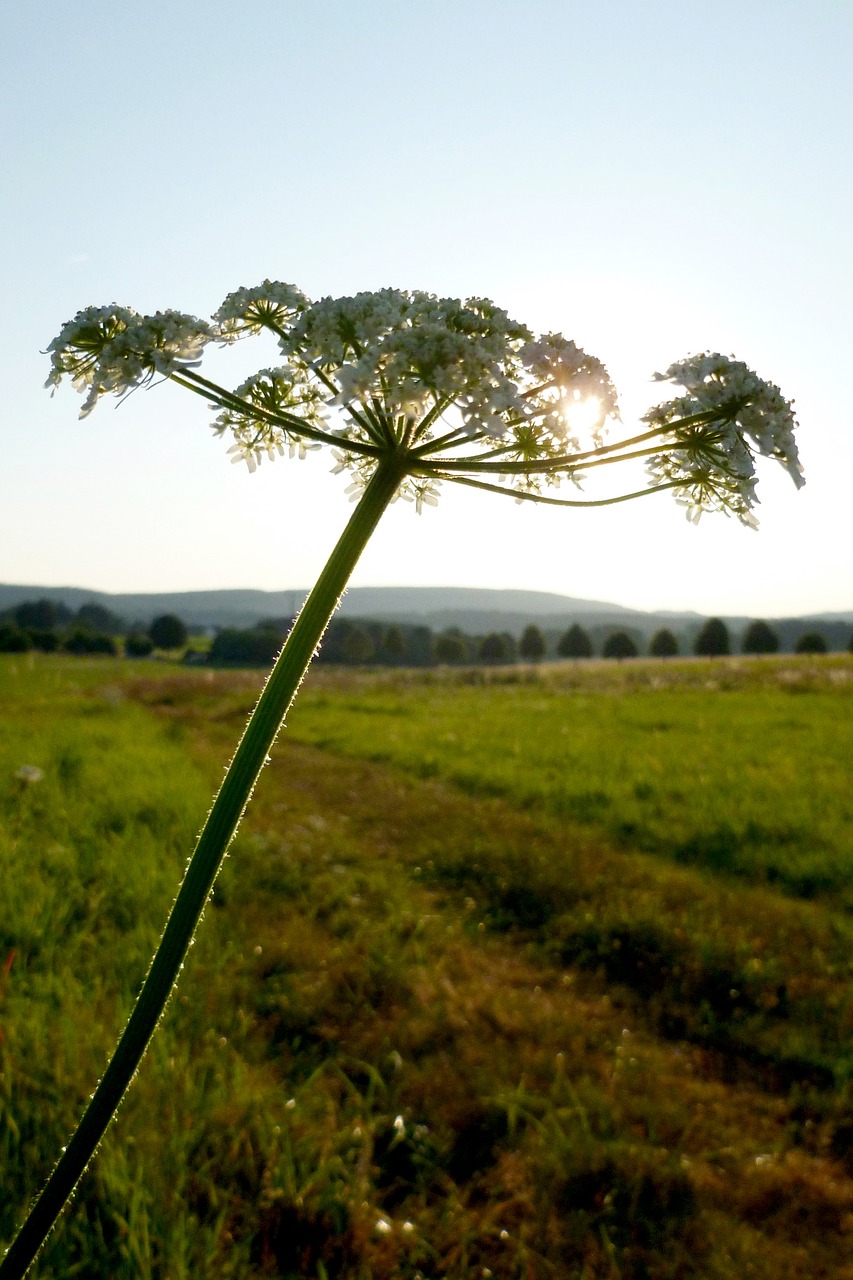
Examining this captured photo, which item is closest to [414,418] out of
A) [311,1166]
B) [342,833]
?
[311,1166]

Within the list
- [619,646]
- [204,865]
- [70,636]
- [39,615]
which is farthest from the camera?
[39,615]

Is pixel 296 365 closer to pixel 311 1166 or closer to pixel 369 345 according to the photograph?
pixel 369 345

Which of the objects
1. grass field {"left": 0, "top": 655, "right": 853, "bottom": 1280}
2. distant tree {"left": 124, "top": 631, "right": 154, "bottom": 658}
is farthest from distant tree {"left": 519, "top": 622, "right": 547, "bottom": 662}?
grass field {"left": 0, "top": 655, "right": 853, "bottom": 1280}

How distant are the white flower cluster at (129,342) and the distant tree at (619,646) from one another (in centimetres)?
8840

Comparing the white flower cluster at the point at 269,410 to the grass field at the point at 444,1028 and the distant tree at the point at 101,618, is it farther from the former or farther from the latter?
the distant tree at the point at 101,618

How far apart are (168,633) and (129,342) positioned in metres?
100.0

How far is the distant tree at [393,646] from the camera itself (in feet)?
289

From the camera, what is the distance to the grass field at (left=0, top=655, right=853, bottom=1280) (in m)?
3.83

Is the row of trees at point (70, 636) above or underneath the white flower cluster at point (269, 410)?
underneath

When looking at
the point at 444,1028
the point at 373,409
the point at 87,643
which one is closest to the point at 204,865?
the point at 373,409

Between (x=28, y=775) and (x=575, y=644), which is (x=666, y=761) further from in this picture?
(x=575, y=644)

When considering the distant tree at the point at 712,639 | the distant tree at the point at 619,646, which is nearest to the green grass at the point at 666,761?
the distant tree at the point at 712,639

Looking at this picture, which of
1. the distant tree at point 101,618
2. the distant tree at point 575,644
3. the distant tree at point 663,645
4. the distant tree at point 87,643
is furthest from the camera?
the distant tree at point 101,618

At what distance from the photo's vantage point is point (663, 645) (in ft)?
319
